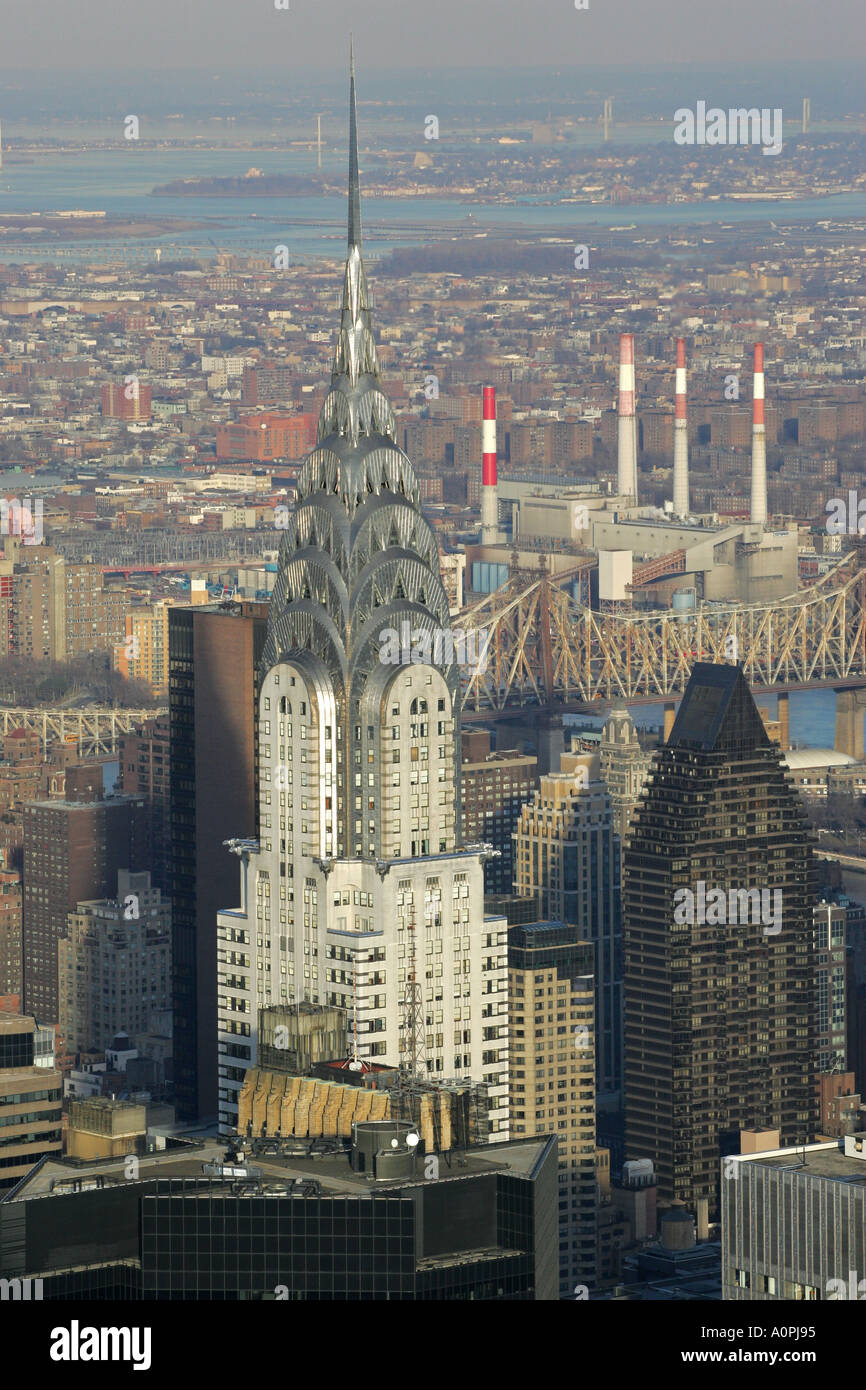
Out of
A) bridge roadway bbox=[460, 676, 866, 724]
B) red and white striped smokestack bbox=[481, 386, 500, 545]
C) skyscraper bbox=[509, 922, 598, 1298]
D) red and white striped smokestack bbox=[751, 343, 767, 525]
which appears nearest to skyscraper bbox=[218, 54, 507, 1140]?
skyscraper bbox=[509, 922, 598, 1298]

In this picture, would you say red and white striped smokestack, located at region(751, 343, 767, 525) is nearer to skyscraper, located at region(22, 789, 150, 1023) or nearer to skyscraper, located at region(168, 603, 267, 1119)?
skyscraper, located at region(22, 789, 150, 1023)

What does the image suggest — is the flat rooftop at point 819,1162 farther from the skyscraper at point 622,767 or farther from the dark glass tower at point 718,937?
the skyscraper at point 622,767

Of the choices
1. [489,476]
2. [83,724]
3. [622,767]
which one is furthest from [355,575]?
[489,476]

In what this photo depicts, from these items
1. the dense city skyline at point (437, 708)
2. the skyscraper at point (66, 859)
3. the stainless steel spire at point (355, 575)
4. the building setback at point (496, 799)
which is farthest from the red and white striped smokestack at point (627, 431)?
the stainless steel spire at point (355, 575)

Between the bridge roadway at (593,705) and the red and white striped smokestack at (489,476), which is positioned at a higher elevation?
the red and white striped smokestack at (489,476)

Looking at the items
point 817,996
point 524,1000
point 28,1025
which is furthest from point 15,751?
point 28,1025

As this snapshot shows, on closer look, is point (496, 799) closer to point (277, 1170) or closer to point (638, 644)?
point (638, 644)
